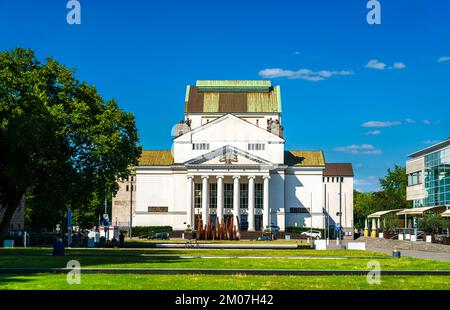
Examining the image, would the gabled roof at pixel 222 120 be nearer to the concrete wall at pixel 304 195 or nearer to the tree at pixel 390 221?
the concrete wall at pixel 304 195

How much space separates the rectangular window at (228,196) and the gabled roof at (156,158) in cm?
1059

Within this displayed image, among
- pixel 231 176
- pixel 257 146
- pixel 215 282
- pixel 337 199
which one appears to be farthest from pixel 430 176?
pixel 215 282

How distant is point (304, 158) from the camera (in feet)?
401

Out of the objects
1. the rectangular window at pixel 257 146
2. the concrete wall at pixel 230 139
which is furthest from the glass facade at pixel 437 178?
the rectangular window at pixel 257 146

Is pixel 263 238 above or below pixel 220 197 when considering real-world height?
below

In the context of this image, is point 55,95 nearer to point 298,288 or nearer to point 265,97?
point 298,288

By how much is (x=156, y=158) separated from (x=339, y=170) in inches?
1836

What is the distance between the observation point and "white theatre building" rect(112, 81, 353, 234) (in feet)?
371

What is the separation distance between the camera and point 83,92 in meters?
64.4

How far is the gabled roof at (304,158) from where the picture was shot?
120 metres

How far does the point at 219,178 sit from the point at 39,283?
89970mm

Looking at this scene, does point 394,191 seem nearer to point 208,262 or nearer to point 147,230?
point 147,230

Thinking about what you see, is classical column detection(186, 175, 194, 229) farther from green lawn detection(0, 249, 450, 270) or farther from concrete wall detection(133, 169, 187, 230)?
green lawn detection(0, 249, 450, 270)
